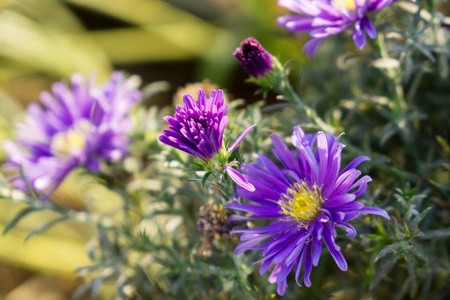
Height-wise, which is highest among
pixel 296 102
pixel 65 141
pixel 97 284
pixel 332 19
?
pixel 332 19

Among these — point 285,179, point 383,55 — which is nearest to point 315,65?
point 383,55

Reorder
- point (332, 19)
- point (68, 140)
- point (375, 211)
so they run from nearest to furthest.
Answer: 1. point (375, 211)
2. point (332, 19)
3. point (68, 140)

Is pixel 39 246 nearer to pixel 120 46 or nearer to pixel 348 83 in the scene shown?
pixel 120 46

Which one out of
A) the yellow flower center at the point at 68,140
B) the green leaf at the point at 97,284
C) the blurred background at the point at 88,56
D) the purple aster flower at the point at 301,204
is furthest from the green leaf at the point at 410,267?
the blurred background at the point at 88,56

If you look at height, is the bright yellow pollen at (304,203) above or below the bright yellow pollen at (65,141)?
above

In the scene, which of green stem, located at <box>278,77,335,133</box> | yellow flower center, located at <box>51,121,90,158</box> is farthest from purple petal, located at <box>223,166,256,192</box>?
yellow flower center, located at <box>51,121,90,158</box>

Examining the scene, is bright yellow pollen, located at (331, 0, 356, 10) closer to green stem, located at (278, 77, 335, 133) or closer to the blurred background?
green stem, located at (278, 77, 335, 133)

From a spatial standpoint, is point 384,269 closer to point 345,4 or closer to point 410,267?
point 410,267

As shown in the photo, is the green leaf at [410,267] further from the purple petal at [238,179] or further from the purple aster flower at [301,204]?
the purple petal at [238,179]

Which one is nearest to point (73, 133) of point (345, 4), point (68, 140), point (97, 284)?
point (68, 140)
